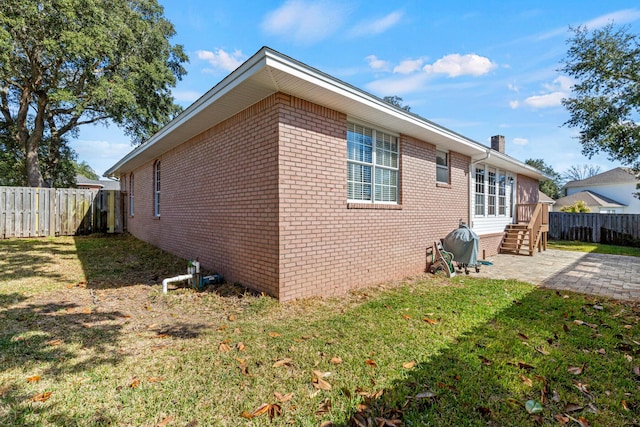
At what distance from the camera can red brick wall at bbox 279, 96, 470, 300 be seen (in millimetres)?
4746

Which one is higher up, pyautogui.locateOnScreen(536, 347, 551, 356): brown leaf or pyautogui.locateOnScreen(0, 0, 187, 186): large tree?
pyautogui.locateOnScreen(0, 0, 187, 186): large tree

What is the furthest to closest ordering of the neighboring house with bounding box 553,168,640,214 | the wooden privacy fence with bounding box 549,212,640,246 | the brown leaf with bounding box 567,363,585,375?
the neighboring house with bounding box 553,168,640,214, the wooden privacy fence with bounding box 549,212,640,246, the brown leaf with bounding box 567,363,585,375

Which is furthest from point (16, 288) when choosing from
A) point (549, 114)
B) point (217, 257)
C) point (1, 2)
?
point (549, 114)

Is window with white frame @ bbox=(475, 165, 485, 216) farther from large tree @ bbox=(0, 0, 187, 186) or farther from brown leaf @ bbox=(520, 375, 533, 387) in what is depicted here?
large tree @ bbox=(0, 0, 187, 186)

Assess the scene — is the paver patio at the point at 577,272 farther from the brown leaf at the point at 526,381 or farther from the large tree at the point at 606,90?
the large tree at the point at 606,90

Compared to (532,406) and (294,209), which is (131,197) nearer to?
(294,209)

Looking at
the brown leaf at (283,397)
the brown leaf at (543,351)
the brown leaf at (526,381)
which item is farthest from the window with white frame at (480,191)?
the brown leaf at (283,397)

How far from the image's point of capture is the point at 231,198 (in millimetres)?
5938

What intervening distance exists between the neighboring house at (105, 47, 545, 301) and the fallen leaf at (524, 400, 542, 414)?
3.19 metres

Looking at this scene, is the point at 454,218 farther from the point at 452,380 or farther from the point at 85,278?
the point at 85,278

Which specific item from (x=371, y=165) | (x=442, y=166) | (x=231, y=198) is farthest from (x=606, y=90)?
(x=231, y=198)

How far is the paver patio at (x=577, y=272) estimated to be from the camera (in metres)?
6.09

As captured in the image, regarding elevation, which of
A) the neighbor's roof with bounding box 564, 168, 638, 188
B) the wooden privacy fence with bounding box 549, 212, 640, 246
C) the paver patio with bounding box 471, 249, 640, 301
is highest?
the neighbor's roof with bounding box 564, 168, 638, 188

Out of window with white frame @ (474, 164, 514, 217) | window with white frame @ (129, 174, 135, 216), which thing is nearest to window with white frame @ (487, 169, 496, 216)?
window with white frame @ (474, 164, 514, 217)
